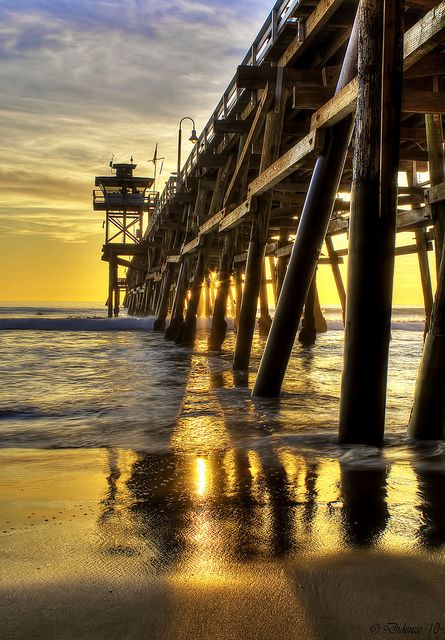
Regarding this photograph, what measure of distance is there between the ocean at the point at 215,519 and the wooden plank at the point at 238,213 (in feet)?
9.69

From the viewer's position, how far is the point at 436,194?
754 cm

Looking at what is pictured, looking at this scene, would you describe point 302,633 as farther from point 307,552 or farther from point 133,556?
point 133,556

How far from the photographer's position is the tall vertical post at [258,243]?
8.10 m

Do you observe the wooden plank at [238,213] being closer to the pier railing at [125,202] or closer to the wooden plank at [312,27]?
the wooden plank at [312,27]

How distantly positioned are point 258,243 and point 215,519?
608 cm

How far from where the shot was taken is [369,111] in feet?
13.8

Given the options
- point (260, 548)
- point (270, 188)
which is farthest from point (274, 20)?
point (260, 548)

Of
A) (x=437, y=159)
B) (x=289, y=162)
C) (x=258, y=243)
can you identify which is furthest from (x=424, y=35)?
(x=258, y=243)

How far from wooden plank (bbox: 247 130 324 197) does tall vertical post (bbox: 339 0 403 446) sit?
1346mm

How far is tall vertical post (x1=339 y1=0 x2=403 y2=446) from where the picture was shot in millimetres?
4137

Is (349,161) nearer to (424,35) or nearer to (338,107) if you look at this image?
(338,107)

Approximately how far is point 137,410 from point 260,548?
4288 millimetres

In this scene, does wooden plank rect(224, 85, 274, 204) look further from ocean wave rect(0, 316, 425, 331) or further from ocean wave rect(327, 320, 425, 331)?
ocean wave rect(327, 320, 425, 331)

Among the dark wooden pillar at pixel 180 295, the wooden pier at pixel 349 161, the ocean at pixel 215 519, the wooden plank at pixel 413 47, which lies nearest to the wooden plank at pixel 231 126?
the wooden pier at pixel 349 161
